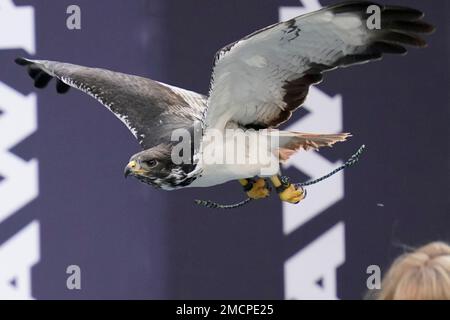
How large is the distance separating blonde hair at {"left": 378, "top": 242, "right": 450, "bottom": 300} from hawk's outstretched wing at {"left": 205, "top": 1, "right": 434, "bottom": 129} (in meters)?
1.04

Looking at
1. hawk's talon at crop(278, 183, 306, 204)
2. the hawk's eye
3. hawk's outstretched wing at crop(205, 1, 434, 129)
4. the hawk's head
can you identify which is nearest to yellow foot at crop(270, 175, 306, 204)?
hawk's talon at crop(278, 183, 306, 204)

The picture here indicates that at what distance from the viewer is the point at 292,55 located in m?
2.76

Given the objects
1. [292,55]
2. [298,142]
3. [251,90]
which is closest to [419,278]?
[292,55]

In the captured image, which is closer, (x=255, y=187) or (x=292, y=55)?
(x=292, y=55)

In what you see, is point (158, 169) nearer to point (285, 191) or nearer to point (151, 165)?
point (151, 165)

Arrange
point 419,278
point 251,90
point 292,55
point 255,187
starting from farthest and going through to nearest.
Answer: point 255,187, point 251,90, point 292,55, point 419,278

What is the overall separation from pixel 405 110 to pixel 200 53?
27.0 inches

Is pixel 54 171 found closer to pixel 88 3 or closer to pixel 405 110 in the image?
pixel 88 3

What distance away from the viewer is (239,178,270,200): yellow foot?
3.19 meters

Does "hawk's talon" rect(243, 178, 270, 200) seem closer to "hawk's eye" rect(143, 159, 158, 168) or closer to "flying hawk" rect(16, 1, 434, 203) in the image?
"flying hawk" rect(16, 1, 434, 203)

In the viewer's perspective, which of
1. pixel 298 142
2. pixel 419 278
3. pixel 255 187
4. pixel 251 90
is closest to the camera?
pixel 419 278

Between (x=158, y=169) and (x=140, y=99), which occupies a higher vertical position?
(x=140, y=99)

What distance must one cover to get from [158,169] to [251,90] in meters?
0.32

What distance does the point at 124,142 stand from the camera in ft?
11.6
